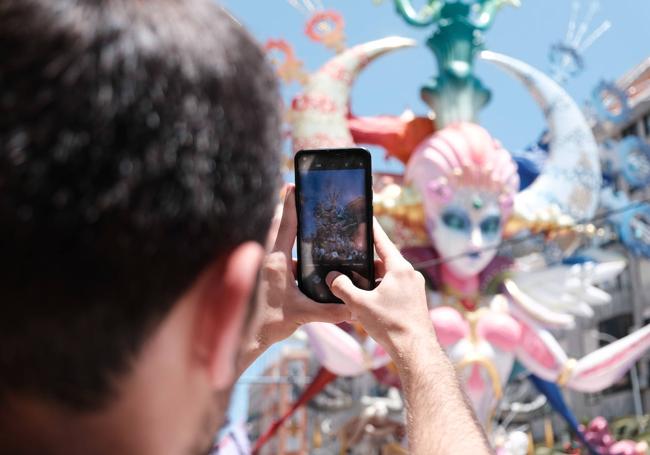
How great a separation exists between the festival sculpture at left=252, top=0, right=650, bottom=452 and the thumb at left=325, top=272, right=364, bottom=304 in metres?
4.37

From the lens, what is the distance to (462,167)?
5773 millimetres

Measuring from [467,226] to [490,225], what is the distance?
19cm

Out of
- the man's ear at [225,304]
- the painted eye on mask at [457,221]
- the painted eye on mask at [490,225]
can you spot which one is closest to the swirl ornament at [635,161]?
the painted eye on mask at [490,225]

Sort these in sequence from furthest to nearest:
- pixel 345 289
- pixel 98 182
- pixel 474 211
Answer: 1. pixel 474 211
2. pixel 345 289
3. pixel 98 182

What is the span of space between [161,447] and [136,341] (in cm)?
8

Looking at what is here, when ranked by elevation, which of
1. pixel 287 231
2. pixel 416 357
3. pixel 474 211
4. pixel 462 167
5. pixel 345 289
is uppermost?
pixel 462 167

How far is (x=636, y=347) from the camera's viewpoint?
600 cm

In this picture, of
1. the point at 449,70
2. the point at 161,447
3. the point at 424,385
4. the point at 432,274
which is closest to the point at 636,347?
the point at 432,274

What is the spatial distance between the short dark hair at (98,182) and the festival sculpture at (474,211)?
5050 mm

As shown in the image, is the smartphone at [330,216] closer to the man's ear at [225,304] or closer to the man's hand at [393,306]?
the man's hand at [393,306]

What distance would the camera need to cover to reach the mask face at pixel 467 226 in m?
5.77

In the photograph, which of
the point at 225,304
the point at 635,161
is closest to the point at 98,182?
the point at 225,304

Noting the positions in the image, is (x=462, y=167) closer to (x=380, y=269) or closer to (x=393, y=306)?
(x=380, y=269)

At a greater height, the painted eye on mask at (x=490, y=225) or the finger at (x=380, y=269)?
the painted eye on mask at (x=490, y=225)
